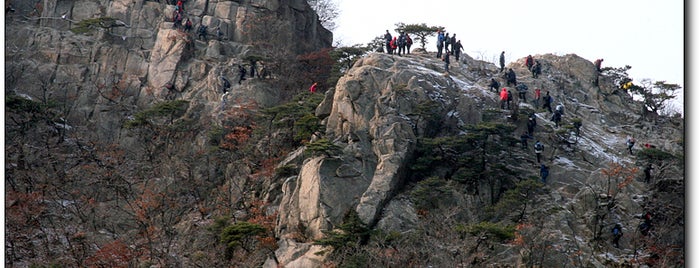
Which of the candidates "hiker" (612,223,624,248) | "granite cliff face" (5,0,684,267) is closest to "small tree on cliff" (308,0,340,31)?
"granite cliff face" (5,0,684,267)

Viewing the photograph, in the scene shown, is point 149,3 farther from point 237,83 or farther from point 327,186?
point 327,186

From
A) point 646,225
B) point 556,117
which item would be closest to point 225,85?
point 556,117

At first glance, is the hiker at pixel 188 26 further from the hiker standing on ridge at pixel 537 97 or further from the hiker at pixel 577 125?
the hiker at pixel 577 125

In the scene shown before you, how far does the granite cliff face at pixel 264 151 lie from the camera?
85.4 ft

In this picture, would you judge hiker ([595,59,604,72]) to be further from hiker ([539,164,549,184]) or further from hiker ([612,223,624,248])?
hiker ([612,223,624,248])

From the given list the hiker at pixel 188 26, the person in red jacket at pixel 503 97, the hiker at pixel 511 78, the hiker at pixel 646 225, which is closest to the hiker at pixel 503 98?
the person in red jacket at pixel 503 97

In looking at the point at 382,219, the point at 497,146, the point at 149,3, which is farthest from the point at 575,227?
the point at 149,3

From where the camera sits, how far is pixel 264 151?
32.8 metres

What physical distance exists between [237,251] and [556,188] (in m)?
11.8

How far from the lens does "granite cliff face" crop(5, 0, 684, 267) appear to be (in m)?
26.0

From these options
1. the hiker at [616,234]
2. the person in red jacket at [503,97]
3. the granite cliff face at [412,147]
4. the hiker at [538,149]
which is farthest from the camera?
the person in red jacket at [503,97]

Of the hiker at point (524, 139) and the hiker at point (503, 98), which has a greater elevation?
the hiker at point (503, 98)

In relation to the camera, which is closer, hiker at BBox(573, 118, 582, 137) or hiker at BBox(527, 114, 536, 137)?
hiker at BBox(527, 114, 536, 137)

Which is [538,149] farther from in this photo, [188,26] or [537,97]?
[188,26]
